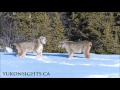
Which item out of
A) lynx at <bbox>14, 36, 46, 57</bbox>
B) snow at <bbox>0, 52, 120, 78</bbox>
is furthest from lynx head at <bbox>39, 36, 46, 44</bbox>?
snow at <bbox>0, 52, 120, 78</bbox>

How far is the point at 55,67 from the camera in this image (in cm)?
477

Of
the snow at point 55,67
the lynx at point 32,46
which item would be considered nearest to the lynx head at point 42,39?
the lynx at point 32,46

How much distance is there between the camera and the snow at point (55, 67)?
4750 mm

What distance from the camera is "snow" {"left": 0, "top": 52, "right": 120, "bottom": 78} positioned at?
4750 millimetres

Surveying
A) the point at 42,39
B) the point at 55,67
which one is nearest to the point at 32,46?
the point at 42,39

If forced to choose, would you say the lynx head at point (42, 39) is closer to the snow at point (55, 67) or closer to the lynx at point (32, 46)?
the lynx at point (32, 46)

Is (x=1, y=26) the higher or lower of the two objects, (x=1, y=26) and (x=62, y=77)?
the higher

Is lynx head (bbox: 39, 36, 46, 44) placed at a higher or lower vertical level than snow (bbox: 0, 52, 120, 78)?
higher

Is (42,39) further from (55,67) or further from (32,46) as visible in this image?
(55,67)

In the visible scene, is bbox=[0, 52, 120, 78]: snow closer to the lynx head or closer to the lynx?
the lynx
